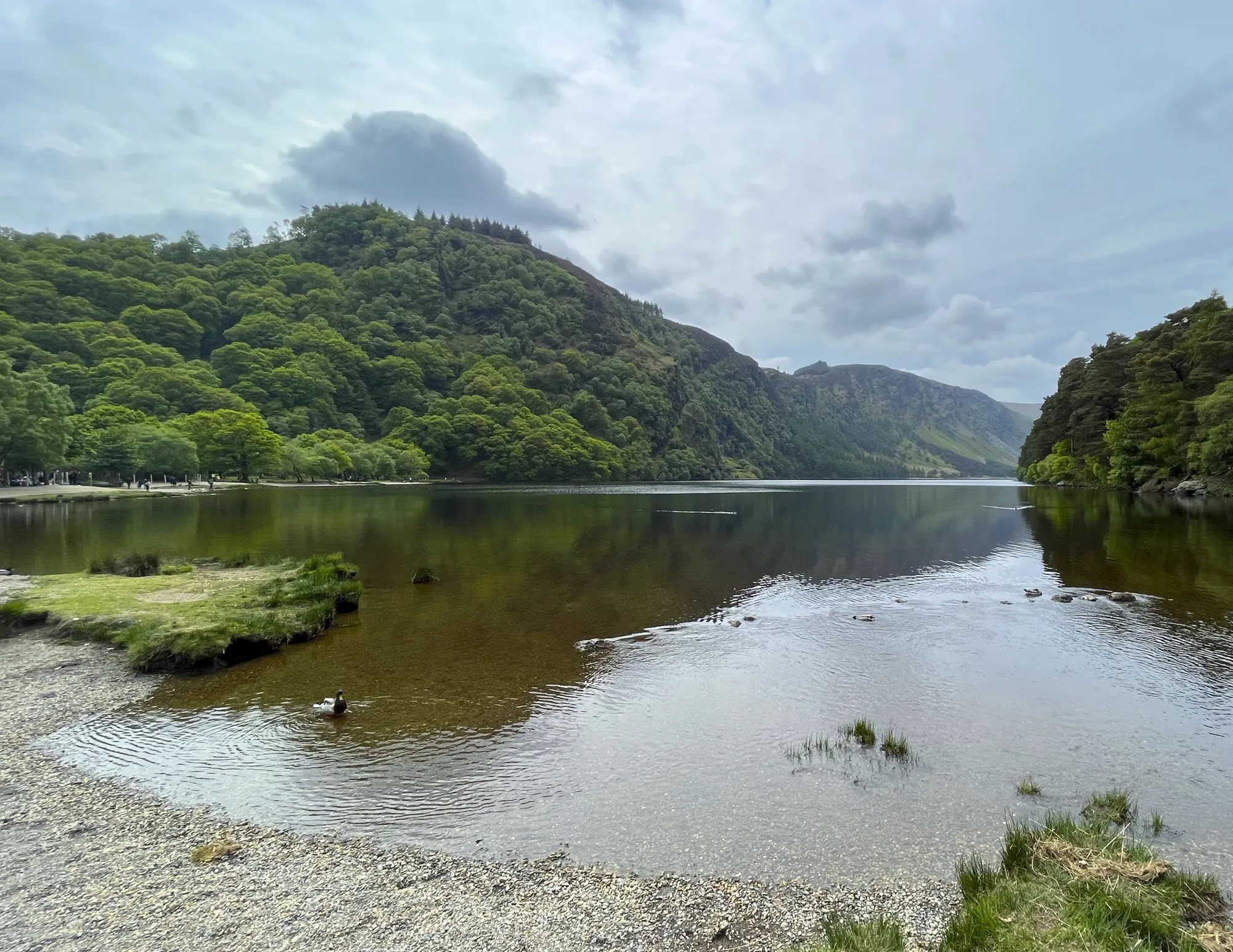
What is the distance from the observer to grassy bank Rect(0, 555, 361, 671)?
16469 mm

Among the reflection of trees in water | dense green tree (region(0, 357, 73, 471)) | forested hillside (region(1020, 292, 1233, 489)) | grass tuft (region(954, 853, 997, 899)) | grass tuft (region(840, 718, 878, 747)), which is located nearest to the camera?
grass tuft (region(954, 853, 997, 899))

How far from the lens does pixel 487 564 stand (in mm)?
33469

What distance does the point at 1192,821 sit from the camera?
944cm

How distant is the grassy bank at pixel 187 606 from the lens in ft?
54.0

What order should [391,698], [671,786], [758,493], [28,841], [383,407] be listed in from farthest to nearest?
[383,407] → [758,493] → [391,698] → [671,786] → [28,841]

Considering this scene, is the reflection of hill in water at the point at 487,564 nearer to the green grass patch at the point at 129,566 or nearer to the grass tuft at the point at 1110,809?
the green grass patch at the point at 129,566

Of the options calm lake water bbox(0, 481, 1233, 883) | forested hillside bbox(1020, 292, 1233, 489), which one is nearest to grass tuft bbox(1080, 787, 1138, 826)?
calm lake water bbox(0, 481, 1233, 883)

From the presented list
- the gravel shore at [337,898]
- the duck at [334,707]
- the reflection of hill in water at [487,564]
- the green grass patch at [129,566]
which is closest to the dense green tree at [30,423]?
the reflection of hill in water at [487,564]

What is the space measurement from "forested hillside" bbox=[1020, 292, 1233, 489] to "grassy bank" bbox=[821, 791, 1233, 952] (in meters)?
74.0

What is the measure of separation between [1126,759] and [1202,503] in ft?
247

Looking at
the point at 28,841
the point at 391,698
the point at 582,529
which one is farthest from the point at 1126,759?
the point at 582,529

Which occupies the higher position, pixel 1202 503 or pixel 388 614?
pixel 1202 503

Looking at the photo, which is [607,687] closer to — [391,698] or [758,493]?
[391,698]

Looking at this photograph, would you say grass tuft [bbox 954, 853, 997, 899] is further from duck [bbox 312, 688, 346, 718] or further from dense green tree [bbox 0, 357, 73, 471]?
dense green tree [bbox 0, 357, 73, 471]
